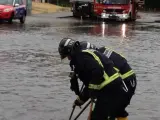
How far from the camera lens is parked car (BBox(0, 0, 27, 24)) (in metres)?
27.2

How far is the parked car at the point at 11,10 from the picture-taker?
27203 mm

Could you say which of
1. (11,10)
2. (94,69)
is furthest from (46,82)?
(11,10)

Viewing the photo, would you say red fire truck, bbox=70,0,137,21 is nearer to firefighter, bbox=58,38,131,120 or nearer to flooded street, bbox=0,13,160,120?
flooded street, bbox=0,13,160,120

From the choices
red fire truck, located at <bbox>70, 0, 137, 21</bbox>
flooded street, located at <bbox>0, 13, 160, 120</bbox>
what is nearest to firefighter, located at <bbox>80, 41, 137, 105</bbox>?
flooded street, located at <bbox>0, 13, 160, 120</bbox>

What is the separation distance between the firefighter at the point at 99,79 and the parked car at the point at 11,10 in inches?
872

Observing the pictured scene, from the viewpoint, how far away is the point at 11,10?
27.4 meters

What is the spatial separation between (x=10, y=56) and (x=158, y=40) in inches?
325

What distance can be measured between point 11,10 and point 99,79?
74.3 ft

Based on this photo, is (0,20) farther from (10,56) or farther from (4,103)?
(4,103)

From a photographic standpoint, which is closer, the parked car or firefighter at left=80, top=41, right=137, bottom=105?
firefighter at left=80, top=41, right=137, bottom=105

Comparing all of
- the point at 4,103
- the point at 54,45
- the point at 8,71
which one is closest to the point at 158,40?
the point at 54,45

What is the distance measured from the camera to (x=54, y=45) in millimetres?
17375

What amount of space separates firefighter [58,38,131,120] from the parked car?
22.2 metres

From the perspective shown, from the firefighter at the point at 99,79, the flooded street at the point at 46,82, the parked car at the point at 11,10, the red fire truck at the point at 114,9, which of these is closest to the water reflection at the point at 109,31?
the parked car at the point at 11,10
